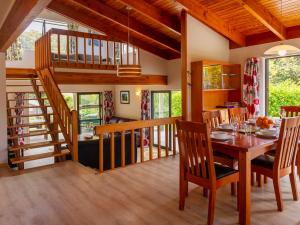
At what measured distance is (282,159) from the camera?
8.97 ft

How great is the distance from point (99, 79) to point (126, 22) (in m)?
1.79

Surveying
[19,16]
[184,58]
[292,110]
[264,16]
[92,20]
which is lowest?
[292,110]

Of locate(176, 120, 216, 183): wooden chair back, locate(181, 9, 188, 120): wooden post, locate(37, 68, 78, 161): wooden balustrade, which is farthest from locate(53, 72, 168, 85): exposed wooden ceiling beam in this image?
locate(176, 120, 216, 183): wooden chair back

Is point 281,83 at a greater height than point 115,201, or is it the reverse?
point 281,83

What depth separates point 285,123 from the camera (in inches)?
102

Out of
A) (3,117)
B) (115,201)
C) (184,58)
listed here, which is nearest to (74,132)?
(3,117)

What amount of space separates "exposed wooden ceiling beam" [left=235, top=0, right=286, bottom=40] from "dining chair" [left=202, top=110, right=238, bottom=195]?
71.5 inches

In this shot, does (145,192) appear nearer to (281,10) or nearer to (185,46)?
(185,46)

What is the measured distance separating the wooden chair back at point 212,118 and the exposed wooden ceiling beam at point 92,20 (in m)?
4.23

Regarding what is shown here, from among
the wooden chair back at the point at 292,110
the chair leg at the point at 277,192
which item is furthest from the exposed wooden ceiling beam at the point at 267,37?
the chair leg at the point at 277,192

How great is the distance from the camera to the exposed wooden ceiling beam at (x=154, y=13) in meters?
4.99

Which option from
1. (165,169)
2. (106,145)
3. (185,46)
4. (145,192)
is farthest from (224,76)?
(145,192)

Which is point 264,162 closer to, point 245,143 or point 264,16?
point 245,143

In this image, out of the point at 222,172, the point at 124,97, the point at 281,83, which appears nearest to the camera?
the point at 222,172
